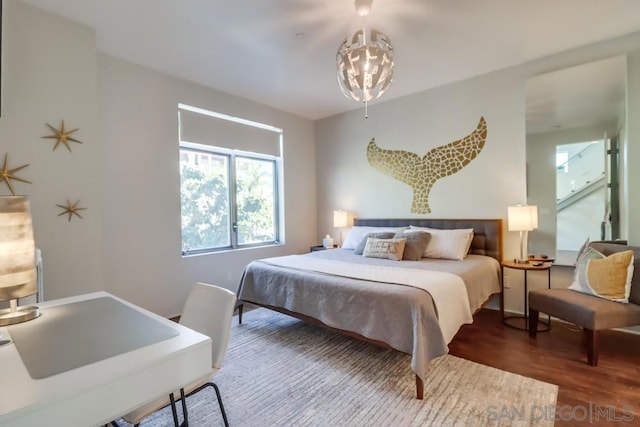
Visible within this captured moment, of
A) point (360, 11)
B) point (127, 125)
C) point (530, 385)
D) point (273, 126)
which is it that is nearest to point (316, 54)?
point (360, 11)

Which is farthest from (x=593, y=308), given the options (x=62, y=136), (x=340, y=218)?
(x=62, y=136)

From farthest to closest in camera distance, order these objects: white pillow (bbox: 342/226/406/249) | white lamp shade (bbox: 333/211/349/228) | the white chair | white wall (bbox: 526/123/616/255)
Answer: white lamp shade (bbox: 333/211/349/228) → white pillow (bbox: 342/226/406/249) → white wall (bbox: 526/123/616/255) → the white chair

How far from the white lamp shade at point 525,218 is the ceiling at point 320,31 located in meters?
1.61

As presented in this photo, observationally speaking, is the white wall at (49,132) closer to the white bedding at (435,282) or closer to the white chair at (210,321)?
the white chair at (210,321)

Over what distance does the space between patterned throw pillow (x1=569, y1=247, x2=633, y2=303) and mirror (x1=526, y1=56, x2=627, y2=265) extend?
1.91 ft

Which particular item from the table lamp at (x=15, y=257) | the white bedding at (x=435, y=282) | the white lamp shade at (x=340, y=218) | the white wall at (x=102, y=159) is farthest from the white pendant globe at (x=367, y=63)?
the white lamp shade at (x=340, y=218)

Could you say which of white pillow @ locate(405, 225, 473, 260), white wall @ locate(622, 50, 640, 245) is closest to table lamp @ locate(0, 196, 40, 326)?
white pillow @ locate(405, 225, 473, 260)

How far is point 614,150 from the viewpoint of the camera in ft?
9.71

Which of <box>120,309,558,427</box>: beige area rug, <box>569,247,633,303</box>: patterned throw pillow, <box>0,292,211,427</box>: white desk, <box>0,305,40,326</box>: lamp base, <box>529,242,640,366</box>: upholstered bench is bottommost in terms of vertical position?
<box>120,309,558,427</box>: beige area rug

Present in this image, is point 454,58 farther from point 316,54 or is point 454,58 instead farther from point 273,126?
point 273,126

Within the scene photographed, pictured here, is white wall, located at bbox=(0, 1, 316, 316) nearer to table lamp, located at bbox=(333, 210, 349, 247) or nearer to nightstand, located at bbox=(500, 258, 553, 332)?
table lamp, located at bbox=(333, 210, 349, 247)

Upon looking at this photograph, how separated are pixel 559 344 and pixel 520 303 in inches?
31.9

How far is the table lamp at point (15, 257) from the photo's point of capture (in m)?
1.19

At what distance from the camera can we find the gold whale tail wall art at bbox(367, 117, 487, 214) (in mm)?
3682
